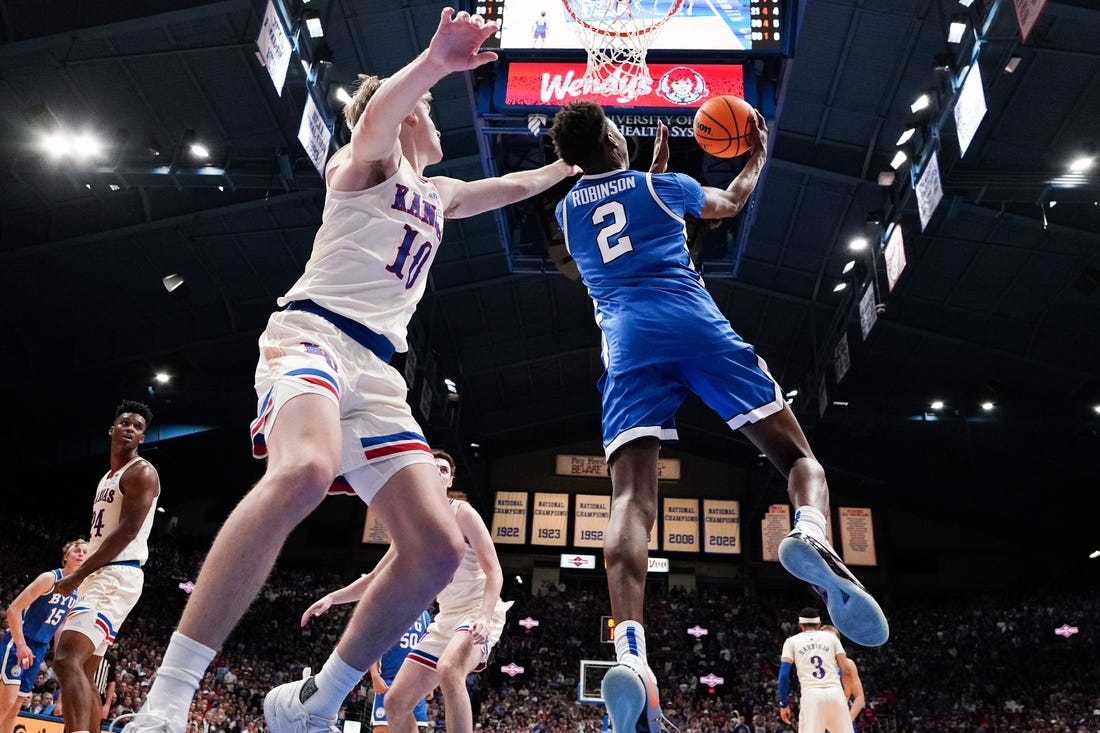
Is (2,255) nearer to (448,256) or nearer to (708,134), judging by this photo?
(448,256)

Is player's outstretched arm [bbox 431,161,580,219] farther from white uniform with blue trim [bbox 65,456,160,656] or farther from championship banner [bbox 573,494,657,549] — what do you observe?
championship banner [bbox 573,494,657,549]

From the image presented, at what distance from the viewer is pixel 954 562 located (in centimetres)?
3269

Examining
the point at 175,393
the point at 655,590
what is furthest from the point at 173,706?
the point at 655,590

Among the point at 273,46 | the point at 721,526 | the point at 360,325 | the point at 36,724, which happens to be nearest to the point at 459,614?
the point at 36,724

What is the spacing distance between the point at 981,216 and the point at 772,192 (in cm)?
406

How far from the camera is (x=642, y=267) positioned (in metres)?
3.95

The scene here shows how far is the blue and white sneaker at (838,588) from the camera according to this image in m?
2.92

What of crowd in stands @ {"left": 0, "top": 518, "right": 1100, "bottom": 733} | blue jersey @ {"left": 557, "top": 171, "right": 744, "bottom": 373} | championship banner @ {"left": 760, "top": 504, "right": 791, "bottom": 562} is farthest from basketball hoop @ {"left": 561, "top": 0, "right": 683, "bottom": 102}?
championship banner @ {"left": 760, "top": 504, "right": 791, "bottom": 562}

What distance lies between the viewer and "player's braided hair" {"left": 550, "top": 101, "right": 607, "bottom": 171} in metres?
4.18

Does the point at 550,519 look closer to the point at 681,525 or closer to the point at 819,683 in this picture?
the point at 681,525

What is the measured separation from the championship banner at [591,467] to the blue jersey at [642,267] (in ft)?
98.7

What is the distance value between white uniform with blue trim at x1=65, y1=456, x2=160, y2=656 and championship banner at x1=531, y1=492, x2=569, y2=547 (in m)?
27.2

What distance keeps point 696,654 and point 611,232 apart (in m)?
26.2

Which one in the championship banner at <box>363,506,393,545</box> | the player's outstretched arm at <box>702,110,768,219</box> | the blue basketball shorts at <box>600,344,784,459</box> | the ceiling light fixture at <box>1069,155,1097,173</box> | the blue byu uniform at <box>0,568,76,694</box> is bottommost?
the blue byu uniform at <box>0,568,76,694</box>
